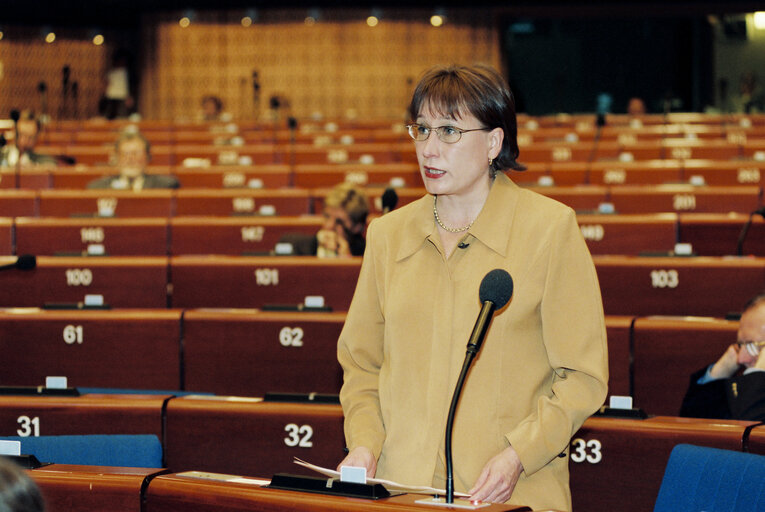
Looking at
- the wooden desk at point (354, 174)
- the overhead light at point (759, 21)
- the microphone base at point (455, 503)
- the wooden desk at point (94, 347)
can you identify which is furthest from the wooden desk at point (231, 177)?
the overhead light at point (759, 21)

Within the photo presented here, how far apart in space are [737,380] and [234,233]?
9.50 feet

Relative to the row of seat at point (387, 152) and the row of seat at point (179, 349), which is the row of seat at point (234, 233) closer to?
the row of seat at point (179, 349)

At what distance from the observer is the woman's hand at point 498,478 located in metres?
1.76

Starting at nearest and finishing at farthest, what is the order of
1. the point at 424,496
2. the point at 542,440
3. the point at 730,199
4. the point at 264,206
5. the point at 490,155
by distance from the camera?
the point at 424,496, the point at 542,440, the point at 490,155, the point at 730,199, the point at 264,206

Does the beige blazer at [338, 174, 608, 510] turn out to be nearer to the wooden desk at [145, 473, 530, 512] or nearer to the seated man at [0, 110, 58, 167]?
the wooden desk at [145, 473, 530, 512]

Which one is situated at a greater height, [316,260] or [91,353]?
[316,260]

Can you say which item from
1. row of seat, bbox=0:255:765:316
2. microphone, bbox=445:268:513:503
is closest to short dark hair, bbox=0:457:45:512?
microphone, bbox=445:268:513:503

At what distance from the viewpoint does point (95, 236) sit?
5.34 metres

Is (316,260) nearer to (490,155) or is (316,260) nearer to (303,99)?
(490,155)

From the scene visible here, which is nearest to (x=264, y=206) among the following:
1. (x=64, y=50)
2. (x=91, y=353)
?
(x=91, y=353)

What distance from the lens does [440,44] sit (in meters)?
13.6

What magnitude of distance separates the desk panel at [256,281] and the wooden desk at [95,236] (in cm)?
98

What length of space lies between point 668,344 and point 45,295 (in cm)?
260

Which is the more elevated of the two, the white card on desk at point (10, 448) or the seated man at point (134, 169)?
the seated man at point (134, 169)
